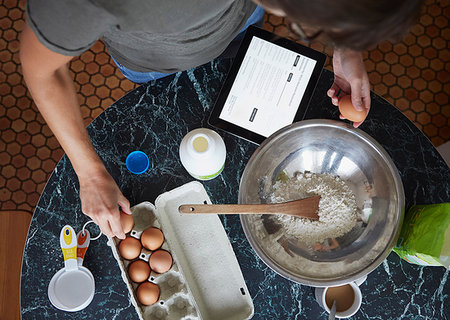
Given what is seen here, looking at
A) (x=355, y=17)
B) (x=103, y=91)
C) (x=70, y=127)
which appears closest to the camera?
(x=355, y=17)

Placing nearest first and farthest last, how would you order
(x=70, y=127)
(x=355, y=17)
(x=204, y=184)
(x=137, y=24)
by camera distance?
(x=355, y=17), (x=137, y=24), (x=70, y=127), (x=204, y=184)

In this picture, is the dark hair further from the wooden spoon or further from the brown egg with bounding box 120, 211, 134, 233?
the brown egg with bounding box 120, 211, 134, 233

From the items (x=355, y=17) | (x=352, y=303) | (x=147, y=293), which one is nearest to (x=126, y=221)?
(x=147, y=293)

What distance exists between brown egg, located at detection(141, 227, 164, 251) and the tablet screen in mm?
358

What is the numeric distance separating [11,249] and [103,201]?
25.9 inches

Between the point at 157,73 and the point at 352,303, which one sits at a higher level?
the point at 157,73

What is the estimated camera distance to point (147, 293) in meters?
1.02

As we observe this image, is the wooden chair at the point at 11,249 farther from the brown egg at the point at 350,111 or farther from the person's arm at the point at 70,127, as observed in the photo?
the brown egg at the point at 350,111

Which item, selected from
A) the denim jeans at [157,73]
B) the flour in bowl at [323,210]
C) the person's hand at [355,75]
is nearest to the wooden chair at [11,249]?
the denim jeans at [157,73]

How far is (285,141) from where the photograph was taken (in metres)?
1.07

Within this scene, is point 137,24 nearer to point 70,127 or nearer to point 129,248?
point 70,127

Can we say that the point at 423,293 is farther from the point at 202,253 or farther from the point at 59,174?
the point at 59,174

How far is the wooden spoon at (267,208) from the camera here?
0.96 metres

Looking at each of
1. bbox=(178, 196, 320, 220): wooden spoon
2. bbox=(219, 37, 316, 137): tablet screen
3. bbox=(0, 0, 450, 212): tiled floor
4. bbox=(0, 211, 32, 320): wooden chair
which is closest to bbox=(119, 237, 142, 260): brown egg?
bbox=(178, 196, 320, 220): wooden spoon
